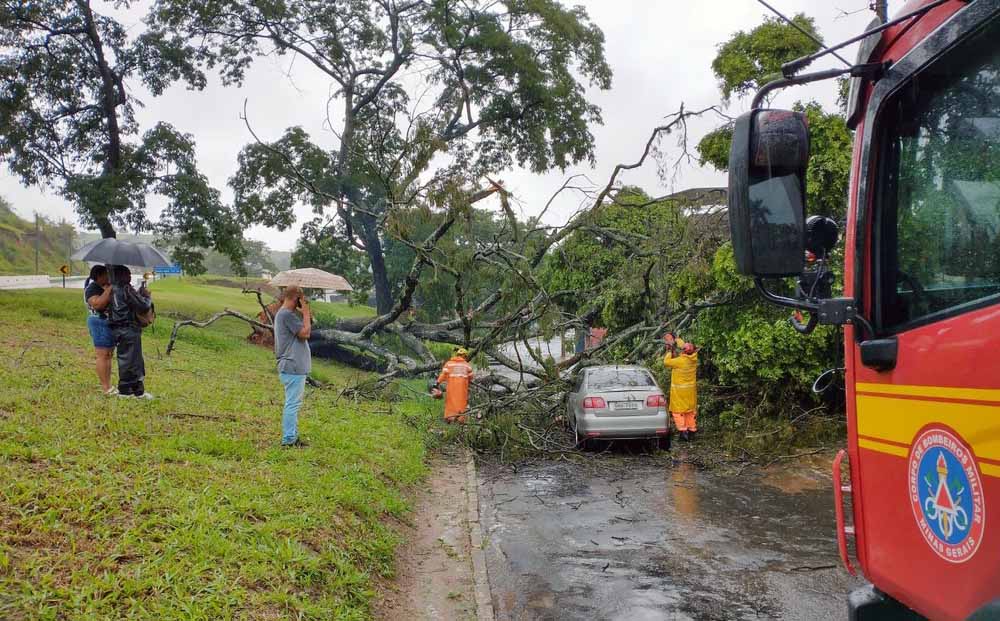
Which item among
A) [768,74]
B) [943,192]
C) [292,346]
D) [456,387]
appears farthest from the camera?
[768,74]

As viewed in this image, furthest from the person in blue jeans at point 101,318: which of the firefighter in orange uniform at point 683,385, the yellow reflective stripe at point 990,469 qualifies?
the yellow reflective stripe at point 990,469

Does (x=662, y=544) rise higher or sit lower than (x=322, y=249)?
lower

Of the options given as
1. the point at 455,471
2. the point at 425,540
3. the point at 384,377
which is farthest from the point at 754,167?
the point at 384,377

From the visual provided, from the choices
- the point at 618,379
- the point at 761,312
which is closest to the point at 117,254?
the point at 618,379

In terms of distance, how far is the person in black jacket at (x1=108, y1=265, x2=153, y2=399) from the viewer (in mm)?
8477

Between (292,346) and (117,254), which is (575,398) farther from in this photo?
(117,254)

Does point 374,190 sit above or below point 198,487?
above

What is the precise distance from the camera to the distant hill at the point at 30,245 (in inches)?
2103

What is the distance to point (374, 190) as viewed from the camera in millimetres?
25953

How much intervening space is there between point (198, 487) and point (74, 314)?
17.0 meters

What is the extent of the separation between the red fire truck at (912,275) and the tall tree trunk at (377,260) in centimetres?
2551

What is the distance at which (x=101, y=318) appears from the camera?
27.9ft

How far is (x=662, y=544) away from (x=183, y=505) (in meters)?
4.05

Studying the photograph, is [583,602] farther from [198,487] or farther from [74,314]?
[74,314]
